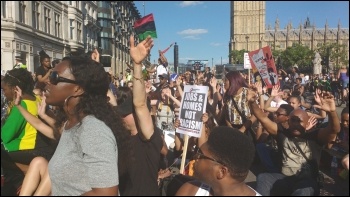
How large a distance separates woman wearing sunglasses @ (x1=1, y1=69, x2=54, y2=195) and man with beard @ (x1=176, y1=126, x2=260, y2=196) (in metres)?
2.03

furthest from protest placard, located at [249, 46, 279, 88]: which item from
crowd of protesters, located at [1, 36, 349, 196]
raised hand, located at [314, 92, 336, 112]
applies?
raised hand, located at [314, 92, 336, 112]

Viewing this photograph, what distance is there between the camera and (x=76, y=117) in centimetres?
215

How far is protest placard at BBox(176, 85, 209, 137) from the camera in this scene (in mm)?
4281

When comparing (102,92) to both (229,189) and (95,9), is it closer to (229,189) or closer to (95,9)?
(229,189)

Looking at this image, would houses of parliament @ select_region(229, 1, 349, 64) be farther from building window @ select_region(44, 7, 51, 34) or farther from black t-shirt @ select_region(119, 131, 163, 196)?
black t-shirt @ select_region(119, 131, 163, 196)

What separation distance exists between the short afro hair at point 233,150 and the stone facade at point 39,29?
39.0 ft

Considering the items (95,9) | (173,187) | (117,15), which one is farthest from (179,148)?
(117,15)

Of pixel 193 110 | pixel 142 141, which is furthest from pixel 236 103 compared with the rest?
pixel 142 141

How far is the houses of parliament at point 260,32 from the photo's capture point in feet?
396

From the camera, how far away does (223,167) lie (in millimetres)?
2234

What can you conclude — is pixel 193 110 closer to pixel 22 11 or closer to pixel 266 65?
pixel 266 65

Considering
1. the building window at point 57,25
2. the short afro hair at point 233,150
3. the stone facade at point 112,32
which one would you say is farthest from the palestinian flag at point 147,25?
the stone facade at point 112,32

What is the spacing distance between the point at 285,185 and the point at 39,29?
2814cm

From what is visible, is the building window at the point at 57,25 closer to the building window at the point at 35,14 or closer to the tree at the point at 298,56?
the building window at the point at 35,14
